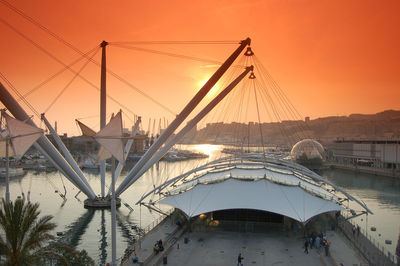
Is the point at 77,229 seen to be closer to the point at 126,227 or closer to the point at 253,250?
the point at 126,227

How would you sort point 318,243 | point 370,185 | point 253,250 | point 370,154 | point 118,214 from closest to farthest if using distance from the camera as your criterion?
point 253,250
point 318,243
point 118,214
point 370,185
point 370,154

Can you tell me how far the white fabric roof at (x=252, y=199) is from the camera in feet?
74.7

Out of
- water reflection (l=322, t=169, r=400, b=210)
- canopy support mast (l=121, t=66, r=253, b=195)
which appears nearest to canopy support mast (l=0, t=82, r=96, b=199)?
canopy support mast (l=121, t=66, r=253, b=195)

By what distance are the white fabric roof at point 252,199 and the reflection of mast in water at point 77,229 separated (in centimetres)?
668

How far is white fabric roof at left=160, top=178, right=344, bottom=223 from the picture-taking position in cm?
2277

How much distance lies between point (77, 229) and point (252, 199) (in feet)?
46.5

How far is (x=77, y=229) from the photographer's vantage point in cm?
2844

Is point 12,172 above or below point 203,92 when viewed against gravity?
below

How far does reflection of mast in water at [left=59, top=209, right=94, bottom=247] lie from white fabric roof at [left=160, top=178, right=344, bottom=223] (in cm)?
668

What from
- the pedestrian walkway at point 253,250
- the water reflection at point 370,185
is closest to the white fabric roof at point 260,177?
the pedestrian walkway at point 253,250

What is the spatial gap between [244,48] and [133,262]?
1683 cm

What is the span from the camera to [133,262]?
1806cm

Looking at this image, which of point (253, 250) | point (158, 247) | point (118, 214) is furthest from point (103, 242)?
point (253, 250)

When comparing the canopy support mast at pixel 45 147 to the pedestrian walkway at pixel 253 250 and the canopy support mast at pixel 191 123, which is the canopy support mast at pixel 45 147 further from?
the pedestrian walkway at pixel 253 250
